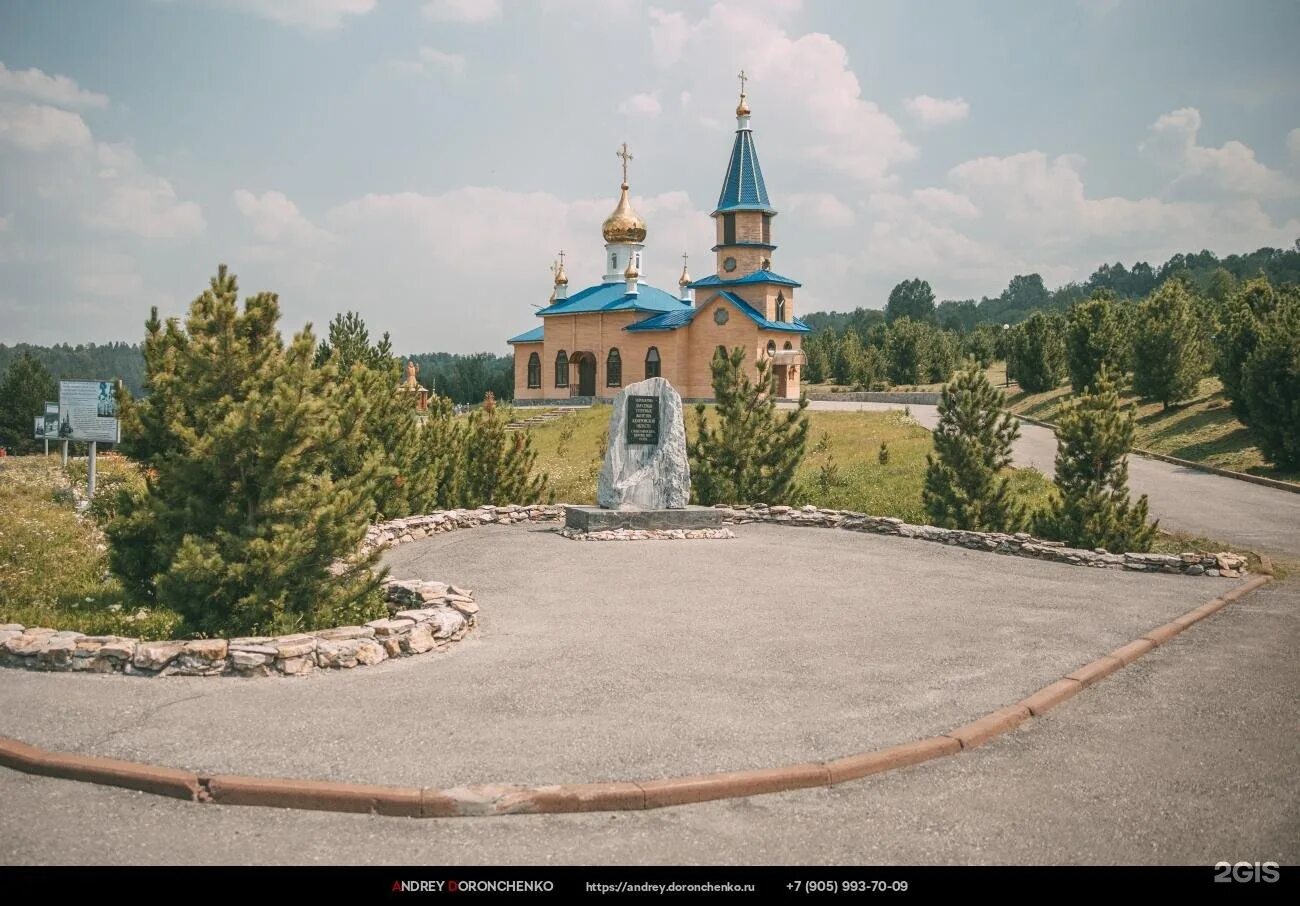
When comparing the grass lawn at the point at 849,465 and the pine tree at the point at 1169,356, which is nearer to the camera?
the grass lawn at the point at 849,465

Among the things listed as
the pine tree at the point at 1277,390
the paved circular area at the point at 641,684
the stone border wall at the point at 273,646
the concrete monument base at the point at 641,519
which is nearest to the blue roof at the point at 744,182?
the pine tree at the point at 1277,390

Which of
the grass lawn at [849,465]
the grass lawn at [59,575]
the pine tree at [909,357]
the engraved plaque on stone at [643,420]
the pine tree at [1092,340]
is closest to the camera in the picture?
the grass lawn at [59,575]

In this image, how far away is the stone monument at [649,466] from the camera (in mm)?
17594

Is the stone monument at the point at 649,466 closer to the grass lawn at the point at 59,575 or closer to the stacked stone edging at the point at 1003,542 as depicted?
the stacked stone edging at the point at 1003,542

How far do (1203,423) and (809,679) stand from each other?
3110 centimetres

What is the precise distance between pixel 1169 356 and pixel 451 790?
3751 cm

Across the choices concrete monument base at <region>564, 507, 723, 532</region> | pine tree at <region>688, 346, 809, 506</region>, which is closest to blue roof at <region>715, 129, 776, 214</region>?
pine tree at <region>688, 346, 809, 506</region>

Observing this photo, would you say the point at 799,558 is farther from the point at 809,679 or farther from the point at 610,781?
the point at 610,781

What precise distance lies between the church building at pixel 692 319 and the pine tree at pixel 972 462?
3036 cm
